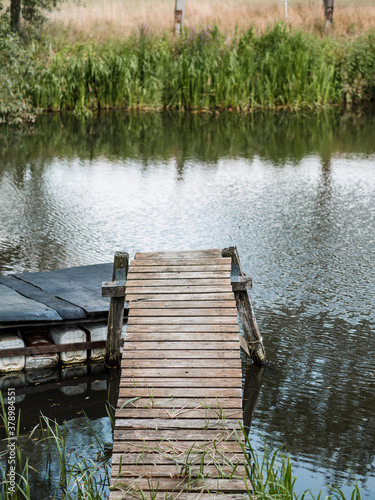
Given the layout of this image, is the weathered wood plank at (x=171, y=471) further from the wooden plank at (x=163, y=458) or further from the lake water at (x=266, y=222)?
the lake water at (x=266, y=222)

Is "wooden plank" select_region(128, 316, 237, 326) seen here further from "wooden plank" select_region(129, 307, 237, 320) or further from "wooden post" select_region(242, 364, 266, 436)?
"wooden post" select_region(242, 364, 266, 436)

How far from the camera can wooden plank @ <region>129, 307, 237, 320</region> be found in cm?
455

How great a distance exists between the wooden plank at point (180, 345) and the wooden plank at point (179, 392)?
400 mm

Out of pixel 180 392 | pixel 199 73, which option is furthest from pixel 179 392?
pixel 199 73

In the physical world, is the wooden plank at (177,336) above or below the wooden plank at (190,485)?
above

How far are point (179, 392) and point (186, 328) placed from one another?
0.66 metres

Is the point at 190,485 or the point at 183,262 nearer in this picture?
the point at 190,485

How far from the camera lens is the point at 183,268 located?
5.10 metres

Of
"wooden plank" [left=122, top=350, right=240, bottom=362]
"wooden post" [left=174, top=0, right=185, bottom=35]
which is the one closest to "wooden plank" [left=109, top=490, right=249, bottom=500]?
"wooden plank" [left=122, top=350, right=240, bottom=362]

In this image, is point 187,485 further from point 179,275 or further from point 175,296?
point 179,275

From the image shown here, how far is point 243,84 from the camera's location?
1862 cm

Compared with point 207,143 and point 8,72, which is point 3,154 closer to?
point 8,72

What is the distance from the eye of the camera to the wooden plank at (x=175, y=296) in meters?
4.70

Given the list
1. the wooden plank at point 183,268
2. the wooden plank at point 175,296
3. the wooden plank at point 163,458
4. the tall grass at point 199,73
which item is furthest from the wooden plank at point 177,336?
the tall grass at point 199,73
